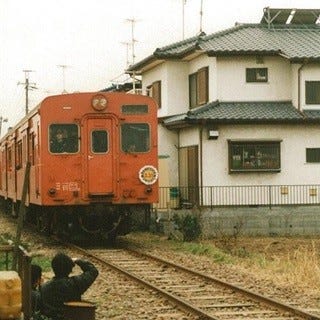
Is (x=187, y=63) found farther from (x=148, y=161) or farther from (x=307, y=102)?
(x=148, y=161)

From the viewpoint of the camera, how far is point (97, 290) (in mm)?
13141

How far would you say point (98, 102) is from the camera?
19594mm

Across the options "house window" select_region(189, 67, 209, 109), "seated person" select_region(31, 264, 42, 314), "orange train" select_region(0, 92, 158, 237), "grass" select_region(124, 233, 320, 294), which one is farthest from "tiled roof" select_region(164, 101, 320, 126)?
"seated person" select_region(31, 264, 42, 314)

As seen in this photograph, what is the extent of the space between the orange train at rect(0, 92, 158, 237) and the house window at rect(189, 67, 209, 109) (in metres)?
9.86

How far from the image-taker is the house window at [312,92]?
2900 centimetres

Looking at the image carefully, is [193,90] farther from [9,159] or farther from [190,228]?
[190,228]

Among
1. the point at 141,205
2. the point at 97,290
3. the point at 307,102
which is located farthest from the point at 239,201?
the point at 97,290

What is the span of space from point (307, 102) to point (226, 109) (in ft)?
8.92

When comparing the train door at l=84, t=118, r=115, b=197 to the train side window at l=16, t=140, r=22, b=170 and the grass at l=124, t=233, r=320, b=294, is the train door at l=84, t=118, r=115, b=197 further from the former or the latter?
the train side window at l=16, t=140, r=22, b=170

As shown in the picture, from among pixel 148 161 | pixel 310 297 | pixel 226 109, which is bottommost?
pixel 310 297

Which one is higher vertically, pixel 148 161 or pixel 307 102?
pixel 307 102

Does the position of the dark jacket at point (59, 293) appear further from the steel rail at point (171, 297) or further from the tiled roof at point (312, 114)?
the tiled roof at point (312, 114)

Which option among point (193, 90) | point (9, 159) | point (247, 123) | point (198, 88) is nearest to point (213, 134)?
point (247, 123)

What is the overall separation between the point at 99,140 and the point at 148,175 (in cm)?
130
